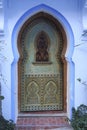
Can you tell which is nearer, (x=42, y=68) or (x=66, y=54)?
(x=66, y=54)

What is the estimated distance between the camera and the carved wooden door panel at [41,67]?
24.6 ft

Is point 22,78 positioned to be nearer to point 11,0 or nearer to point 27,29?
point 27,29

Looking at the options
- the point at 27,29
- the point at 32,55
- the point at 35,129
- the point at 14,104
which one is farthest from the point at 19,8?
the point at 35,129

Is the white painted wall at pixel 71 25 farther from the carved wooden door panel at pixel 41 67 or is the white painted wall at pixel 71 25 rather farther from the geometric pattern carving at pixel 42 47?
the geometric pattern carving at pixel 42 47

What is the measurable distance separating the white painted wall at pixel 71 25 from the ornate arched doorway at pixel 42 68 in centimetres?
43

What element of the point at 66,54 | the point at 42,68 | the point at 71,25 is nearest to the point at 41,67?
the point at 42,68

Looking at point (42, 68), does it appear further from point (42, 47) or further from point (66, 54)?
point (66, 54)

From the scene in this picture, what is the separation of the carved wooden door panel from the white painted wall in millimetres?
578

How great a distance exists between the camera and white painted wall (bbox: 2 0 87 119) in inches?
271

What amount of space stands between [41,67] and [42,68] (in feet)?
0.10

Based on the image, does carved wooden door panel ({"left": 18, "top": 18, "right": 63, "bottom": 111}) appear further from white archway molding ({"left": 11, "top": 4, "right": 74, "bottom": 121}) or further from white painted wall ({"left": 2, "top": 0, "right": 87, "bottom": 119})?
white painted wall ({"left": 2, "top": 0, "right": 87, "bottom": 119})

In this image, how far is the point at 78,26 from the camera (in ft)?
23.0

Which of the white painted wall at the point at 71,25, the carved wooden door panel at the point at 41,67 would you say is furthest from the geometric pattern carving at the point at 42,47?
the white painted wall at the point at 71,25

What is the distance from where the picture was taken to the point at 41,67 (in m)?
7.61
